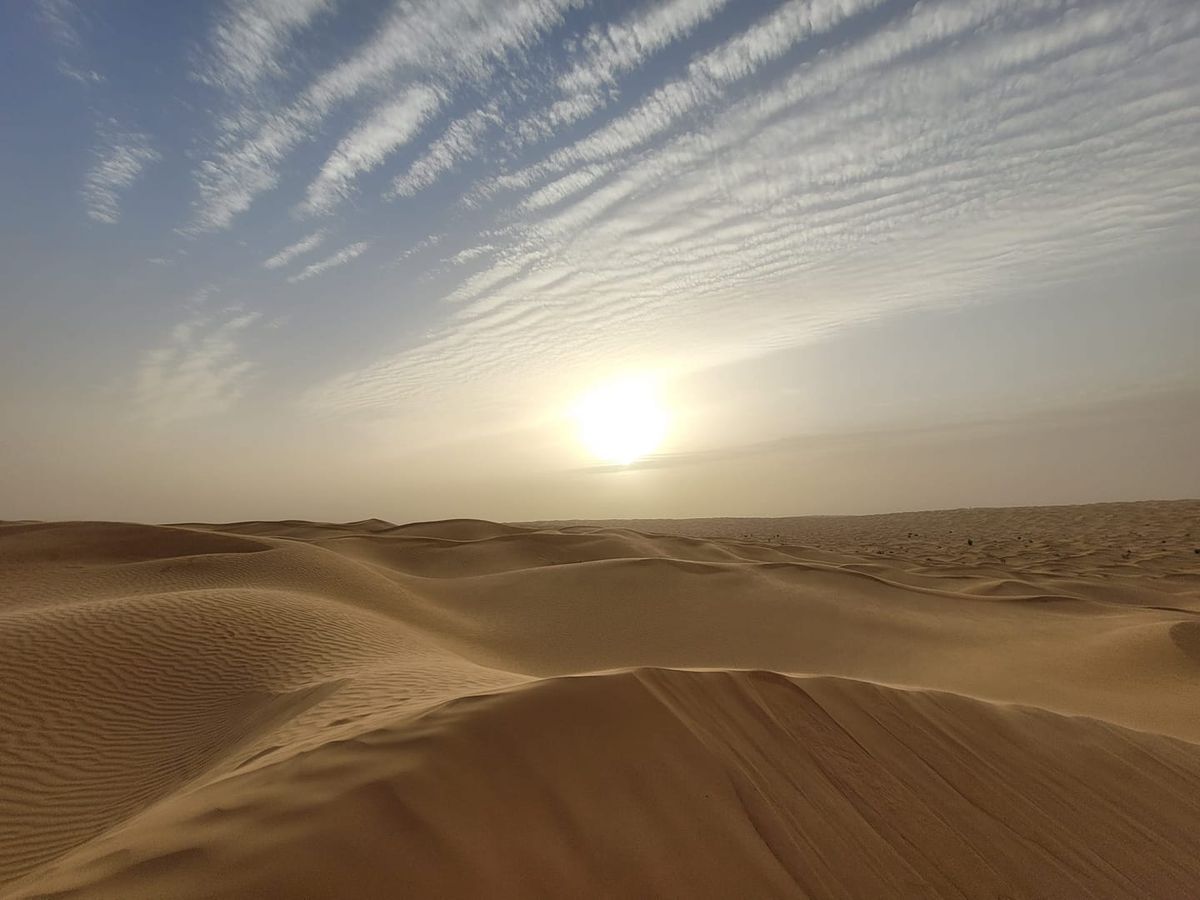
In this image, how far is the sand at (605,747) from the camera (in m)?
2.69

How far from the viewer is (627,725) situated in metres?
3.47

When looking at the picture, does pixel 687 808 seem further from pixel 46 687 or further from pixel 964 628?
pixel 964 628

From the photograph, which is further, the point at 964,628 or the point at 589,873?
the point at 964,628

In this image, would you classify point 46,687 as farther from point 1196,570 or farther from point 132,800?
point 1196,570

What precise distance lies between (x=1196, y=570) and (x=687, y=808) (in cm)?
1647

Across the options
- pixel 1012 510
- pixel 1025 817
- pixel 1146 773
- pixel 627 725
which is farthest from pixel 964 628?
pixel 1012 510

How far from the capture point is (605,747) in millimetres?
3297

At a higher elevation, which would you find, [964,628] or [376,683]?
[376,683]

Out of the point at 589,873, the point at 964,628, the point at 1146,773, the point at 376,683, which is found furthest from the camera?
the point at 964,628

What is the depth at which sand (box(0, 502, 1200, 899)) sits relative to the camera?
2689mm

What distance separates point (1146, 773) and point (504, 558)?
50.0 feet

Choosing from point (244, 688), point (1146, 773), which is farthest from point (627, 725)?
point (244, 688)

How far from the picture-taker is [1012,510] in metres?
35.5

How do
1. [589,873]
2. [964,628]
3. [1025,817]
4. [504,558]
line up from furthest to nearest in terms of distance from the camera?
[504,558] < [964,628] < [1025,817] < [589,873]
